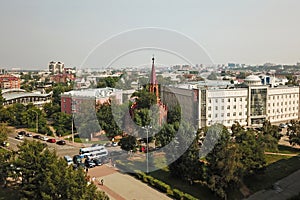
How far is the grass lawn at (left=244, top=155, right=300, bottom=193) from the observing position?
821 cm

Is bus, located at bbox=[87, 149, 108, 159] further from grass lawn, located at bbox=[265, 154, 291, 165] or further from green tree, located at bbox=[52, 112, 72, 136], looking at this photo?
grass lawn, located at bbox=[265, 154, 291, 165]

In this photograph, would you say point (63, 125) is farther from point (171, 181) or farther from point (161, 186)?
point (161, 186)

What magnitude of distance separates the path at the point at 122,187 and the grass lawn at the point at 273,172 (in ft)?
8.67

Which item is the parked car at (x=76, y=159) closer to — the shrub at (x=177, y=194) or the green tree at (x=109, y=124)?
the green tree at (x=109, y=124)

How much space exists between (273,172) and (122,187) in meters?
4.85

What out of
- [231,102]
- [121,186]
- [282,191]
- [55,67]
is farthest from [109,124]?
[55,67]

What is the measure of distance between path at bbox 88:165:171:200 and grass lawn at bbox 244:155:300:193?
2.64 metres

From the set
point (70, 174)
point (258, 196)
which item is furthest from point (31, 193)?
point (258, 196)

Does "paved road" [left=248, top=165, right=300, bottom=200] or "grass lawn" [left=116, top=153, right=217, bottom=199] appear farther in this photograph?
"grass lawn" [left=116, top=153, right=217, bottom=199]

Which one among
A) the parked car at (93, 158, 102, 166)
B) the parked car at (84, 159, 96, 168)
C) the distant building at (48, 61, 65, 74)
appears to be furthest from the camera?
→ the distant building at (48, 61, 65, 74)

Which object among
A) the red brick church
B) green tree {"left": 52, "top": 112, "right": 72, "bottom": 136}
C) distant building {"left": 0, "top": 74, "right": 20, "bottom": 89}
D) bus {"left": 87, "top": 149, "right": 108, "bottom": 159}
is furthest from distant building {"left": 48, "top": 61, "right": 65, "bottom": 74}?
bus {"left": 87, "top": 149, "right": 108, "bottom": 159}

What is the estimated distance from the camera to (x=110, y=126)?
494 inches

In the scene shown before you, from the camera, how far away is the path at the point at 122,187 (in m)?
7.44

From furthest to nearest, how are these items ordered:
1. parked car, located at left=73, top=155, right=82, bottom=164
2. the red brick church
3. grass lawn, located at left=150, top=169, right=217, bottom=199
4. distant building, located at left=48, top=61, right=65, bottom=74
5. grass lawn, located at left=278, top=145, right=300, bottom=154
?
1. distant building, located at left=48, top=61, right=65, bottom=74
2. the red brick church
3. grass lawn, located at left=278, top=145, right=300, bottom=154
4. parked car, located at left=73, top=155, right=82, bottom=164
5. grass lawn, located at left=150, top=169, right=217, bottom=199
